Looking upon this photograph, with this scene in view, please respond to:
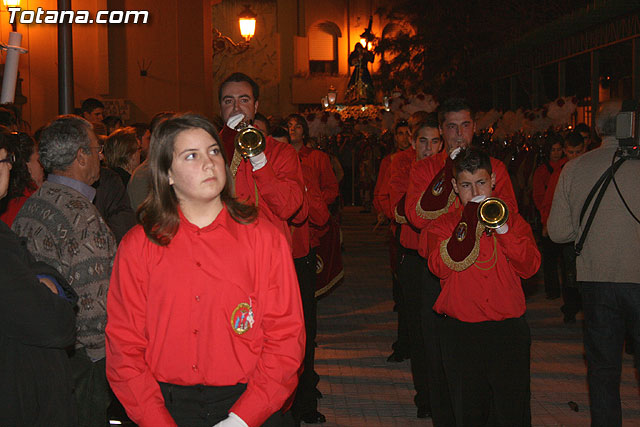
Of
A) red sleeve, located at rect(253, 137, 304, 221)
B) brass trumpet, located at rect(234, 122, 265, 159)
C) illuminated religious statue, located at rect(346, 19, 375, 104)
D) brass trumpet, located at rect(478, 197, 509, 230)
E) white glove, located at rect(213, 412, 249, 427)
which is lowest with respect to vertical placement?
white glove, located at rect(213, 412, 249, 427)

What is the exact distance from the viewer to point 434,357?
520 cm

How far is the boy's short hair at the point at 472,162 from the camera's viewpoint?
14.9ft

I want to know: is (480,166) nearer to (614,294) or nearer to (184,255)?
(614,294)

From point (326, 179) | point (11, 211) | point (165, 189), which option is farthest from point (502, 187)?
point (326, 179)

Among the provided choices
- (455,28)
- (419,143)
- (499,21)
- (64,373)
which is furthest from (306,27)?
(64,373)

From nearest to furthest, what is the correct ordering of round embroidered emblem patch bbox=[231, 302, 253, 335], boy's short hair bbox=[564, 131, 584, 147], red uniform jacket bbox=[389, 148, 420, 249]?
round embroidered emblem patch bbox=[231, 302, 253, 335] → red uniform jacket bbox=[389, 148, 420, 249] → boy's short hair bbox=[564, 131, 584, 147]

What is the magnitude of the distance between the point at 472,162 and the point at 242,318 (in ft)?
6.94

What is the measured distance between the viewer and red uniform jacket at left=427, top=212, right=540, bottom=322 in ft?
14.4

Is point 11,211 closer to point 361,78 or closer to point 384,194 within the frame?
point 384,194

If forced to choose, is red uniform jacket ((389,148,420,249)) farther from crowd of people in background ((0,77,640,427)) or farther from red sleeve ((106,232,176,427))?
red sleeve ((106,232,176,427))

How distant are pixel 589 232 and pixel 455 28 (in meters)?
25.1

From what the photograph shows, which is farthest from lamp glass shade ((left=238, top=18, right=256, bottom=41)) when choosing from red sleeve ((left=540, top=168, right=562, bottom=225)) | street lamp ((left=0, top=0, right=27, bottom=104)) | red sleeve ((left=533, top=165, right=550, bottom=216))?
street lamp ((left=0, top=0, right=27, bottom=104))

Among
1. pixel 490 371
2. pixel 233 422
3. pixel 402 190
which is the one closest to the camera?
pixel 233 422

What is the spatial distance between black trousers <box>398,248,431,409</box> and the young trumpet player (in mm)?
1425
